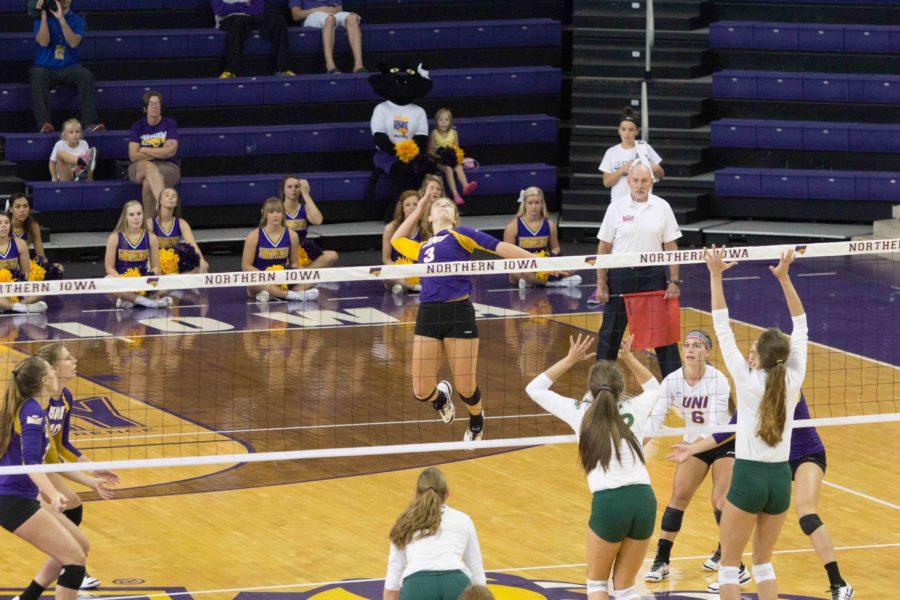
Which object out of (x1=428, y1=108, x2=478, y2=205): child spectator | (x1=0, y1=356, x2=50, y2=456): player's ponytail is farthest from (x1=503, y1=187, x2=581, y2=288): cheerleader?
(x1=0, y1=356, x2=50, y2=456): player's ponytail

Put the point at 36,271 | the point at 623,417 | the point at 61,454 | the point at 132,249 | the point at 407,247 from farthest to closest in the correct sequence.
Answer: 1. the point at 132,249
2. the point at 36,271
3. the point at 407,247
4. the point at 61,454
5. the point at 623,417

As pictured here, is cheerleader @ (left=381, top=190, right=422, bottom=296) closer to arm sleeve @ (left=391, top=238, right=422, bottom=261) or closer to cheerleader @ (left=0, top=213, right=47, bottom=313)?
cheerleader @ (left=0, top=213, right=47, bottom=313)

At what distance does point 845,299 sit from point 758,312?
1.36m

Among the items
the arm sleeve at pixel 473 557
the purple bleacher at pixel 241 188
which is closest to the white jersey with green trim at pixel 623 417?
the arm sleeve at pixel 473 557

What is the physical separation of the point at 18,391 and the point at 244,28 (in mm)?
14085

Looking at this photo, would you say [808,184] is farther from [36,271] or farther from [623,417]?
[623,417]

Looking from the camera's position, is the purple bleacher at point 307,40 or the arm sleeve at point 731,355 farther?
the purple bleacher at point 307,40

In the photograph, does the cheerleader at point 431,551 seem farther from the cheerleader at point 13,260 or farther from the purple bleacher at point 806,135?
the purple bleacher at point 806,135

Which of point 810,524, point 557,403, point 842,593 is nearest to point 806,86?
point 810,524

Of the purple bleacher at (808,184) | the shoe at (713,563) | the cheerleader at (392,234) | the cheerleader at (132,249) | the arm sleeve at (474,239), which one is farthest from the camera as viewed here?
the purple bleacher at (808,184)

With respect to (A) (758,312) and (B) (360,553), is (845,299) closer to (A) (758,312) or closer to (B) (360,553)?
(A) (758,312)

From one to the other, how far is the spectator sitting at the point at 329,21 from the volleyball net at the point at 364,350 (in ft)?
13.3

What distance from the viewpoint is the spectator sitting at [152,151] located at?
2031 centimetres

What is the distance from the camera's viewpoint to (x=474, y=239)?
1162cm
